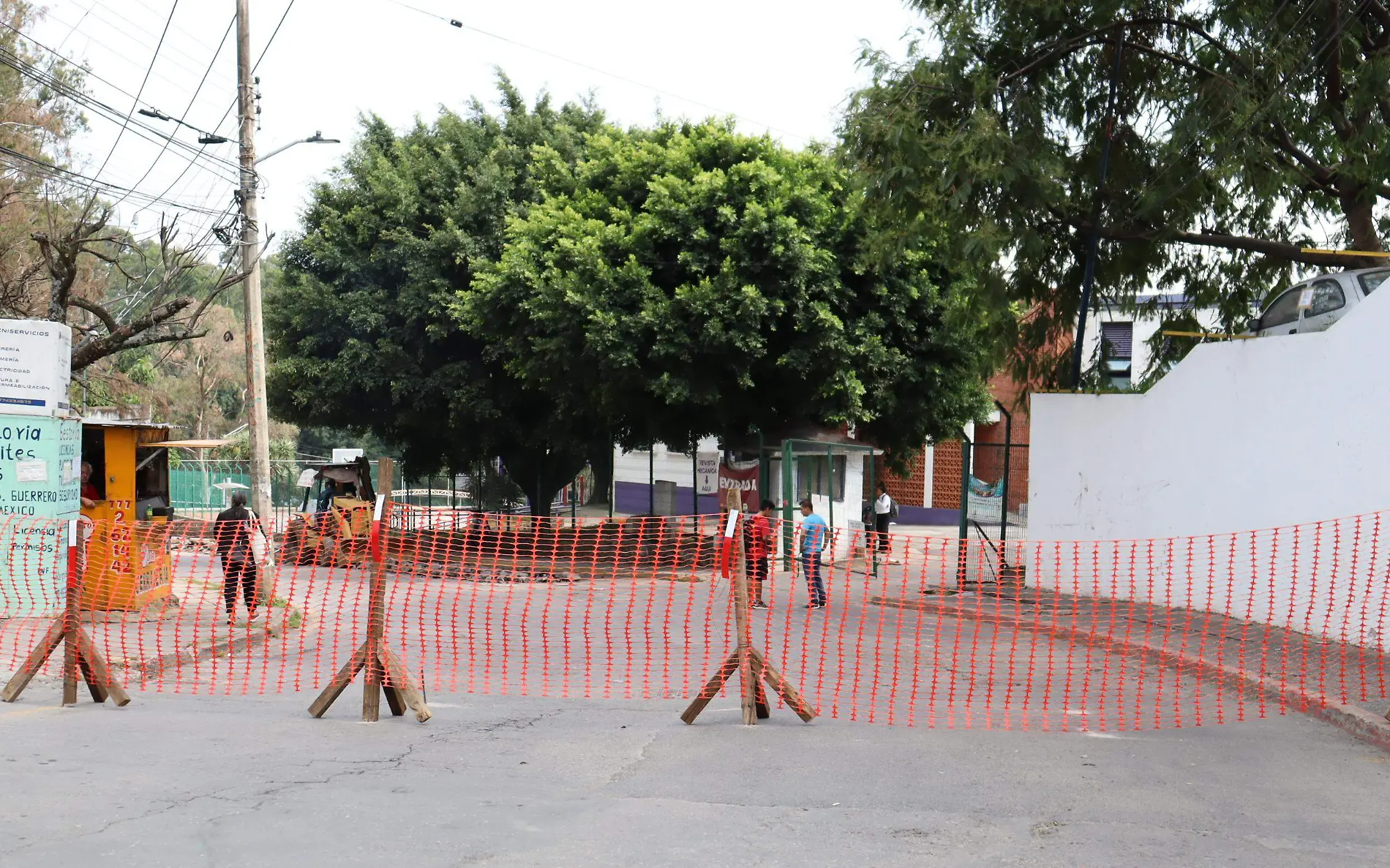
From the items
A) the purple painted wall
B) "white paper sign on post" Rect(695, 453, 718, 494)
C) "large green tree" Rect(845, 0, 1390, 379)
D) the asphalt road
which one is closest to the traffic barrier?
the asphalt road

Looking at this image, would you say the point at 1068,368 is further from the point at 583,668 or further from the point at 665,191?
the point at 583,668

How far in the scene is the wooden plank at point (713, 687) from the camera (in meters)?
8.27

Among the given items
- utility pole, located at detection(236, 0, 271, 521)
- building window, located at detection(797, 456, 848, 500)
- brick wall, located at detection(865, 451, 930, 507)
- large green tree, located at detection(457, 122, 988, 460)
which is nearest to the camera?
utility pole, located at detection(236, 0, 271, 521)

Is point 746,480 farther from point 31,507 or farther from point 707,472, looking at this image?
point 31,507

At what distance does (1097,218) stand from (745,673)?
1030 centimetres

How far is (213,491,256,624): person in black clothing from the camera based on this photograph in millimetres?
13641

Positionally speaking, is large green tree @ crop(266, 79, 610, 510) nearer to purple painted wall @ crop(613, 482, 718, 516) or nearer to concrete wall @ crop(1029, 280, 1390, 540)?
purple painted wall @ crop(613, 482, 718, 516)

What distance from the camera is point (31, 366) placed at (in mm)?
12742

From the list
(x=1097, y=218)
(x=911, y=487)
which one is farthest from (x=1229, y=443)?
(x=911, y=487)

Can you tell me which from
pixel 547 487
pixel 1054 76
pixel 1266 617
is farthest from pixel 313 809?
pixel 547 487

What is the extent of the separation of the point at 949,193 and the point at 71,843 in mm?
12458

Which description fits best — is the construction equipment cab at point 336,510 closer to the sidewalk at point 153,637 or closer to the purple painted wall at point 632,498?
the sidewalk at point 153,637

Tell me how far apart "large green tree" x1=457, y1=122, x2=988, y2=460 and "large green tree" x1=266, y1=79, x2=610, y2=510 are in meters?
2.75

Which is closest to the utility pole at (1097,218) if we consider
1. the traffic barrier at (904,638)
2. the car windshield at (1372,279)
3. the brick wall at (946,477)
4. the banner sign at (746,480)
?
the traffic barrier at (904,638)
